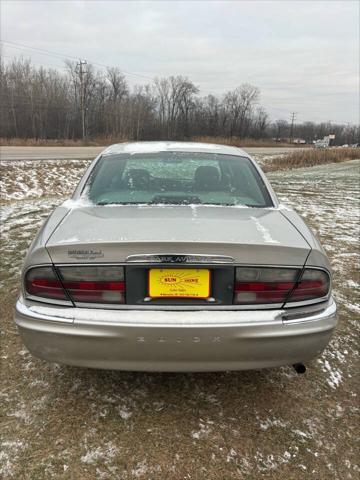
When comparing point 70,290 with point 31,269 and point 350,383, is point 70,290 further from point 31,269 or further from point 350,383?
point 350,383

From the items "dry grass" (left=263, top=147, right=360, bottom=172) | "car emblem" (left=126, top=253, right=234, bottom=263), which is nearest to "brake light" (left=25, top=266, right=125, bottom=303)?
"car emblem" (left=126, top=253, right=234, bottom=263)

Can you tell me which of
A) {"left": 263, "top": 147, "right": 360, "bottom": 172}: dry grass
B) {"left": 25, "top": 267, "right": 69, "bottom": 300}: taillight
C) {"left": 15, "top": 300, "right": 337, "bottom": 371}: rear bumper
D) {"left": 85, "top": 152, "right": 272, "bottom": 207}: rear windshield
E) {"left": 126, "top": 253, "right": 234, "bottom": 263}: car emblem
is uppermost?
{"left": 85, "top": 152, "right": 272, "bottom": 207}: rear windshield

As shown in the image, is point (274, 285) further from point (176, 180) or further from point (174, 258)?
point (176, 180)

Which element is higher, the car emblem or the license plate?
the car emblem

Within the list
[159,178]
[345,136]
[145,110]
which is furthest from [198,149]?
[345,136]

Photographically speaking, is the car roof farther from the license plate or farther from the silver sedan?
the license plate

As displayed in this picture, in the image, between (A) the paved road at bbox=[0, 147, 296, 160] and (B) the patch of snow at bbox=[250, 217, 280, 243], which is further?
(A) the paved road at bbox=[0, 147, 296, 160]

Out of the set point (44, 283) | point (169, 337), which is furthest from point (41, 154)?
point (169, 337)

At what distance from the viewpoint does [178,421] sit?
2117mm

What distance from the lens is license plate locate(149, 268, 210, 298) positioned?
183 centimetres

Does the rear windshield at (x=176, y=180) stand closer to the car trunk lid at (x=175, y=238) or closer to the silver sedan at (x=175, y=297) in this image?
the car trunk lid at (x=175, y=238)

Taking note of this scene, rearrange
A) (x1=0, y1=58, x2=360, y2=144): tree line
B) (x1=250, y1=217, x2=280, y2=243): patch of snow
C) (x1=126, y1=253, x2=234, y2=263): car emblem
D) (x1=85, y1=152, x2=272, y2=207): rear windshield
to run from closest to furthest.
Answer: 1. (x1=126, y1=253, x2=234, y2=263): car emblem
2. (x1=250, y1=217, x2=280, y2=243): patch of snow
3. (x1=85, y1=152, x2=272, y2=207): rear windshield
4. (x1=0, y1=58, x2=360, y2=144): tree line

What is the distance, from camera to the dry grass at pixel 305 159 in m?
21.4

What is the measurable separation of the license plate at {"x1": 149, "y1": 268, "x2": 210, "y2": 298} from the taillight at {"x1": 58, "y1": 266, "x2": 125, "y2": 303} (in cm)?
16
